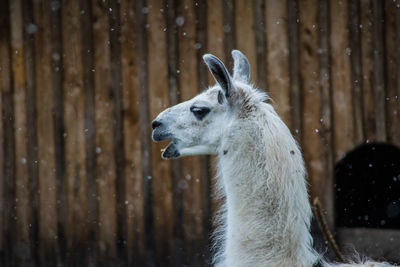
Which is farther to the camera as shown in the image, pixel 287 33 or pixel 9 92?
pixel 9 92

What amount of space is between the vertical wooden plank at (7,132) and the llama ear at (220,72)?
3474 millimetres

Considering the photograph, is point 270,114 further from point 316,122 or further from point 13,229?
point 13,229

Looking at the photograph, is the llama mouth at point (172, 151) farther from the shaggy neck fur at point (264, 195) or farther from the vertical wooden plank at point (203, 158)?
the vertical wooden plank at point (203, 158)

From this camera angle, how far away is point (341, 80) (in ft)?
17.0

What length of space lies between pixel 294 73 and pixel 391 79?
863mm

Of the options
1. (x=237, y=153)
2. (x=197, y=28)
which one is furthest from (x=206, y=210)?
(x=237, y=153)

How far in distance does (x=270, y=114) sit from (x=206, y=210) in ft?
8.41

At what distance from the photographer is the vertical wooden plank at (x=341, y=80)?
203 inches

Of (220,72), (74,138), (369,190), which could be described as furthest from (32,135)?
(369,190)

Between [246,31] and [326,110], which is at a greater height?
[246,31]

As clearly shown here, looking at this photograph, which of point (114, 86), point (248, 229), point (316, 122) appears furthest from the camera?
point (114, 86)

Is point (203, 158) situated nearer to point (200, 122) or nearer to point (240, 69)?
point (240, 69)

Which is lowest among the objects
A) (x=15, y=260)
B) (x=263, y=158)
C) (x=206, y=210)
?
(x=15, y=260)

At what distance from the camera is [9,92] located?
5.84 meters
